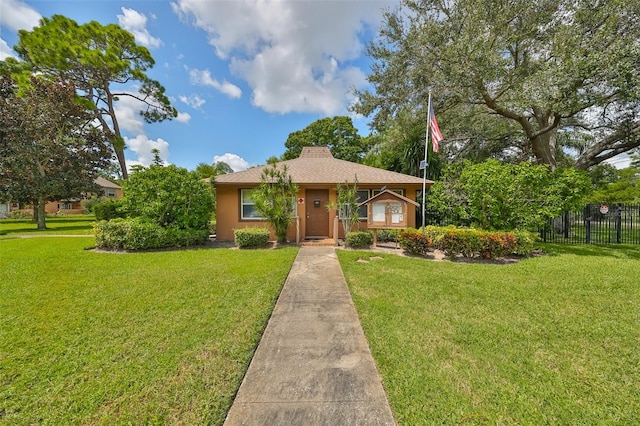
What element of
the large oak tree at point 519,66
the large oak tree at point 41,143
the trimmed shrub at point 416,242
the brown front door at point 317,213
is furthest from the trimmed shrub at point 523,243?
the large oak tree at point 41,143

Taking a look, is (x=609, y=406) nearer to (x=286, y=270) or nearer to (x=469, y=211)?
(x=286, y=270)

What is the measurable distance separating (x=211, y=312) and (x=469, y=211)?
9.53 metres

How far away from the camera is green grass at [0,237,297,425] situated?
2.02 metres

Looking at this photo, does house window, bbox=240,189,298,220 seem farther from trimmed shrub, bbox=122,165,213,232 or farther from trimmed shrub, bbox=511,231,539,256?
trimmed shrub, bbox=511,231,539,256

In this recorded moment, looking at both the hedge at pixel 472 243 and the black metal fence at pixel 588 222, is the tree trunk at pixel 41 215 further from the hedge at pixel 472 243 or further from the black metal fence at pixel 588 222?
the black metal fence at pixel 588 222

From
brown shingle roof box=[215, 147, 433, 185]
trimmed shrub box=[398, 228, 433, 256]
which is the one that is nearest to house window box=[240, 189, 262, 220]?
brown shingle roof box=[215, 147, 433, 185]

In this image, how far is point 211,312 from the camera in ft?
12.1

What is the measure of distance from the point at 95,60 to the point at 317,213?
2001cm

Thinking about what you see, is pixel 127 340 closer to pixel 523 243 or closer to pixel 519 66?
pixel 523 243

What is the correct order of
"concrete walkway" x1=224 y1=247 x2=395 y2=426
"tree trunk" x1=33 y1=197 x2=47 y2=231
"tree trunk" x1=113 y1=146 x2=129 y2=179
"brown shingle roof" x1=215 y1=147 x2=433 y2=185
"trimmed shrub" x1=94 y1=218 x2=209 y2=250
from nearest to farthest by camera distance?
"concrete walkway" x1=224 y1=247 x2=395 y2=426 < "trimmed shrub" x1=94 y1=218 x2=209 y2=250 < "brown shingle roof" x1=215 y1=147 x2=433 y2=185 < "tree trunk" x1=33 y1=197 x2=47 y2=231 < "tree trunk" x1=113 y1=146 x2=129 y2=179

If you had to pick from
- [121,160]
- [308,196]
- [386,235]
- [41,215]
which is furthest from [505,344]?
[121,160]

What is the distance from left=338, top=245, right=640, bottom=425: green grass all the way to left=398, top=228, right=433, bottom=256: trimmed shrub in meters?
1.87

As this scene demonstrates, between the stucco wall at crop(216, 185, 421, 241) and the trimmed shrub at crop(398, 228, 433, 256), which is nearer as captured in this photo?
the trimmed shrub at crop(398, 228, 433, 256)

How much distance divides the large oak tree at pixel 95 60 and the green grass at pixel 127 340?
1823 cm
